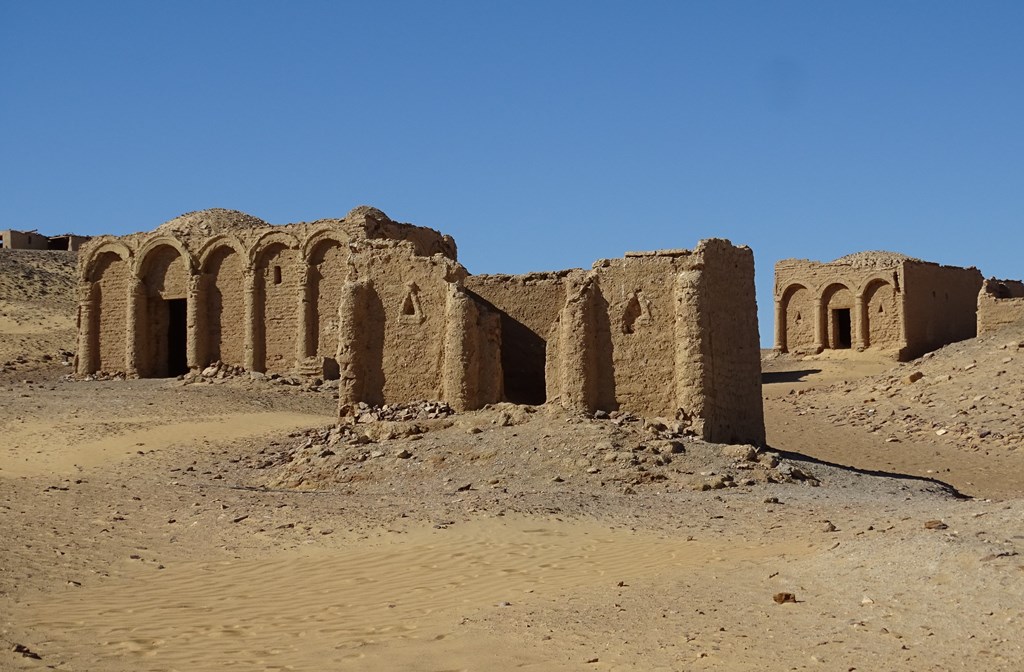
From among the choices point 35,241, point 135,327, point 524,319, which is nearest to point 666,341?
point 524,319

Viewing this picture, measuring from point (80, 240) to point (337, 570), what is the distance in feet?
151

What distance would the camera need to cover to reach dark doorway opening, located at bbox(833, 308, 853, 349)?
3200 cm

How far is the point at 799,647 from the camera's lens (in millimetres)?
7023

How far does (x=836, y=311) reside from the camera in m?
32.2

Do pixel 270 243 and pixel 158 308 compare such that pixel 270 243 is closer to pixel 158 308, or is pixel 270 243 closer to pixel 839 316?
pixel 158 308

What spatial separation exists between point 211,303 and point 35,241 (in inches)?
1122

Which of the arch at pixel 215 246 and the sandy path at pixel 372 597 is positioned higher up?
the arch at pixel 215 246

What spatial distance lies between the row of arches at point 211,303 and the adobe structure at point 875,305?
533 inches

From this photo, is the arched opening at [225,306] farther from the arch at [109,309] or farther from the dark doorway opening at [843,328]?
the dark doorway opening at [843,328]

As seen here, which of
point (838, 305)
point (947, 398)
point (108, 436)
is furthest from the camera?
point (838, 305)

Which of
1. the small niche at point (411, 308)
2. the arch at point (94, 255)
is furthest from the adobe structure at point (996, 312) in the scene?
the arch at point (94, 255)

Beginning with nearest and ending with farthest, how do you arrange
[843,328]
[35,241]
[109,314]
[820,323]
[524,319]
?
1. [524,319]
2. [109,314]
3. [820,323]
4. [843,328]
5. [35,241]

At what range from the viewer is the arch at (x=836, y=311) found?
102 feet

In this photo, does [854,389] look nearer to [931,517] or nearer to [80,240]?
[931,517]
